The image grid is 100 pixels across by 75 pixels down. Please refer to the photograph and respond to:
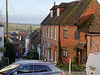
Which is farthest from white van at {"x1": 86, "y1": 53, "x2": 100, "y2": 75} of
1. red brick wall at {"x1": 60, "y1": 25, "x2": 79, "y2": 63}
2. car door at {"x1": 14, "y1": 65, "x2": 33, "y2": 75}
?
red brick wall at {"x1": 60, "y1": 25, "x2": 79, "y2": 63}

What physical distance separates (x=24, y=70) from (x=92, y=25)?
11.0m

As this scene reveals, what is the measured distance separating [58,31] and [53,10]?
8.04m

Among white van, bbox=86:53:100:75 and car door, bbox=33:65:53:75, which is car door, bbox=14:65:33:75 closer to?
car door, bbox=33:65:53:75

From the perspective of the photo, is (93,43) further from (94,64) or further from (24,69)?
(24,69)

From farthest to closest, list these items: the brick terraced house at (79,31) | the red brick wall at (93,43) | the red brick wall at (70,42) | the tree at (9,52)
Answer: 1. the tree at (9,52)
2. the red brick wall at (70,42)
3. the brick terraced house at (79,31)
4. the red brick wall at (93,43)

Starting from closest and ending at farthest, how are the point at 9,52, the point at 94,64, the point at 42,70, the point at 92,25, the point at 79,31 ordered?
the point at 42,70, the point at 94,64, the point at 92,25, the point at 79,31, the point at 9,52

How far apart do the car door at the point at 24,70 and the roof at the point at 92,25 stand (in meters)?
9.91

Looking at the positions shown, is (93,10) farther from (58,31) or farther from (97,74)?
(97,74)

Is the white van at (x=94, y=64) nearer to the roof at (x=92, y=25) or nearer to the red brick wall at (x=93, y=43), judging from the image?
the red brick wall at (x=93, y=43)

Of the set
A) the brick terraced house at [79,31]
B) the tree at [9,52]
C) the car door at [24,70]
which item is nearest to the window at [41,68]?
the car door at [24,70]

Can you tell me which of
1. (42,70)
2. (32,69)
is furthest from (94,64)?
(32,69)

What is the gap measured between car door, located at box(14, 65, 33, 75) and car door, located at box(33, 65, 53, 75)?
24 centimetres

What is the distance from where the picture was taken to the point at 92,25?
18.5 meters

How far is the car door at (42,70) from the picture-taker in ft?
30.7
